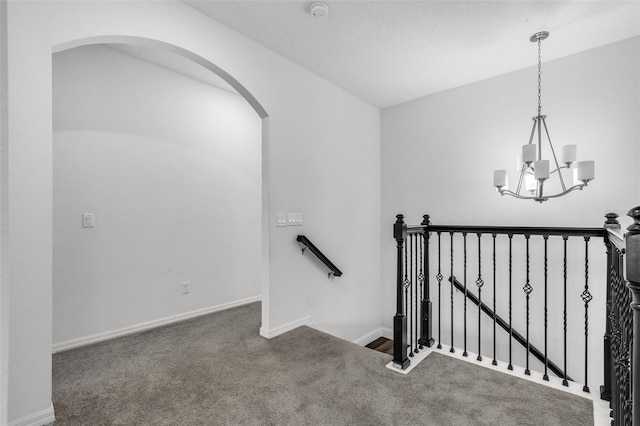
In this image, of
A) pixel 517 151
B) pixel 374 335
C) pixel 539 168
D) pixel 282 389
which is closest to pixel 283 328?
pixel 282 389

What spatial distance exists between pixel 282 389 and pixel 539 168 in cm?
243

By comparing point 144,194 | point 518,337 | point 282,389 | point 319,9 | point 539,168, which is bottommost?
point 518,337

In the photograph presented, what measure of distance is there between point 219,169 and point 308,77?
4.76 ft

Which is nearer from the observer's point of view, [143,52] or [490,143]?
[143,52]

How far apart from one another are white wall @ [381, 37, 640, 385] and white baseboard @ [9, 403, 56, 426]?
11.5 feet

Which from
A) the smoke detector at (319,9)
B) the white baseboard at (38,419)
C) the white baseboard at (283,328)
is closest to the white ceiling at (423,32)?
the smoke detector at (319,9)

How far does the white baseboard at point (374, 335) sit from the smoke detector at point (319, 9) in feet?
11.3

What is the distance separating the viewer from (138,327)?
293cm

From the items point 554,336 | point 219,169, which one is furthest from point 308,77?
point 554,336

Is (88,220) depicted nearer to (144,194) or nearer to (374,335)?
(144,194)

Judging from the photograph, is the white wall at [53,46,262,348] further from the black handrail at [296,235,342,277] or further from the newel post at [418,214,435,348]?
the newel post at [418,214,435,348]

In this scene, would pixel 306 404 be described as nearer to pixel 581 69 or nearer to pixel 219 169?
pixel 219 169

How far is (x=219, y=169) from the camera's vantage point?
3633 mm

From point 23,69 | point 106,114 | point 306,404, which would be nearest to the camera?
point 23,69
